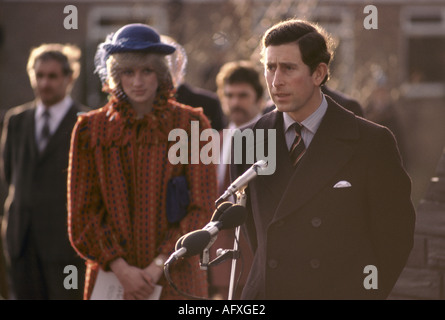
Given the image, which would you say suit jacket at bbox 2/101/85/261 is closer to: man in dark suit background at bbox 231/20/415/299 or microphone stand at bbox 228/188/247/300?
man in dark suit background at bbox 231/20/415/299

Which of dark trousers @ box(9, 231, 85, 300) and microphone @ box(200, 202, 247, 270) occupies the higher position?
microphone @ box(200, 202, 247, 270)

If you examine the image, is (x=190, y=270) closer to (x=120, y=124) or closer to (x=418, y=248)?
(x=120, y=124)

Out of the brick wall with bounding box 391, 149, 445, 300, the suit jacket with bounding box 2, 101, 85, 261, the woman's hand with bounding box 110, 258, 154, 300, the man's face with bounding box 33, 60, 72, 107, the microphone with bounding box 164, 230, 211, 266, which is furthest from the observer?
the man's face with bounding box 33, 60, 72, 107

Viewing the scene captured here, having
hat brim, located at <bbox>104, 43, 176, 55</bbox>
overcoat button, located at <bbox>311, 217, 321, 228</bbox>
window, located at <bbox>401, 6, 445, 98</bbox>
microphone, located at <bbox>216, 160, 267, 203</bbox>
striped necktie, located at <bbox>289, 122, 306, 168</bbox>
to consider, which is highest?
window, located at <bbox>401, 6, 445, 98</bbox>

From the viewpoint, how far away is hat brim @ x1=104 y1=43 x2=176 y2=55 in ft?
11.9

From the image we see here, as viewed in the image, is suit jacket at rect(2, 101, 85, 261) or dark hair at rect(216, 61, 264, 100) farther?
dark hair at rect(216, 61, 264, 100)

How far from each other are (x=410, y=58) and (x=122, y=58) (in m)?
10.7

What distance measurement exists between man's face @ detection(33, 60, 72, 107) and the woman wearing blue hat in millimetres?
2015

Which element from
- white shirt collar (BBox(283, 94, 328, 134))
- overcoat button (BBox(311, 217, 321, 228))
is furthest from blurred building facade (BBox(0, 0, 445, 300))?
overcoat button (BBox(311, 217, 321, 228))

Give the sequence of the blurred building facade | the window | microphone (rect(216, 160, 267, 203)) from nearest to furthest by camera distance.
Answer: microphone (rect(216, 160, 267, 203)), the blurred building facade, the window

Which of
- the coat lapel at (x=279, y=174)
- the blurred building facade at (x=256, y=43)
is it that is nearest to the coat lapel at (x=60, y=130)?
the blurred building facade at (x=256, y=43)

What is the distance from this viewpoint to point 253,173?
262 centimetres

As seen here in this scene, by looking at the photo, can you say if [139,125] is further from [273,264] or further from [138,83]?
[273,264]

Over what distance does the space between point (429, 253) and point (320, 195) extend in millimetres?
1436
